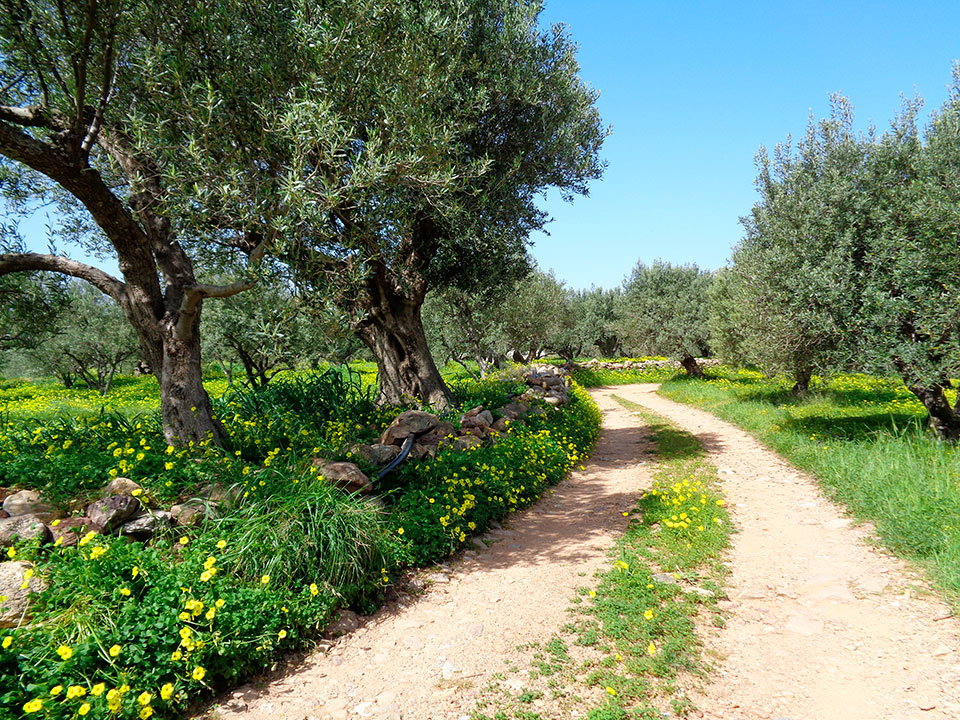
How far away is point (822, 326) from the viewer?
10.4 m

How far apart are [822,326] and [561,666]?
9672 millimetres

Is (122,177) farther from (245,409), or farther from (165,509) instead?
(165,509)

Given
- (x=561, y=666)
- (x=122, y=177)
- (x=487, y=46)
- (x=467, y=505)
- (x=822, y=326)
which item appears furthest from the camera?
(x=487, y=46)

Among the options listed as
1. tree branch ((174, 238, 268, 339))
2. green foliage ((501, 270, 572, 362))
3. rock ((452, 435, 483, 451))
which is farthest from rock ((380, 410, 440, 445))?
green foliage ((501, 270, 572, 362))

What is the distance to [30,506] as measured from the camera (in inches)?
219

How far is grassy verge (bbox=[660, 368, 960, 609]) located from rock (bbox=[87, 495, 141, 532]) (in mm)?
9158

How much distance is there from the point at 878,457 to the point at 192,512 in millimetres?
11464

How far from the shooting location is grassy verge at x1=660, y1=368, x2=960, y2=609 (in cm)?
630

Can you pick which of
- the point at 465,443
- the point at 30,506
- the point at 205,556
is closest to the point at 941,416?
the point at 465,443

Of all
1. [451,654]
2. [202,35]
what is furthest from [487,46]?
[451,654]

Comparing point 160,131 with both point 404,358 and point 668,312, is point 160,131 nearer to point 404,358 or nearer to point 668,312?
point 404,358

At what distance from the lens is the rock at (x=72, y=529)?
5137 millimetres

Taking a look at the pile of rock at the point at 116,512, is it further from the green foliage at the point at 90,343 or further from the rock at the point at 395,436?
the green foliage at the point at 90,343

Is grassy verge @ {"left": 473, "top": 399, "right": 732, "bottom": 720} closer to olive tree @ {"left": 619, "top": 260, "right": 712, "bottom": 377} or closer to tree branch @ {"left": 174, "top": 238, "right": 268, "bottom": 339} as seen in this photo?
tree branch @ {"left": 174, "top": 238, "right": 268, "bottom": 339}
